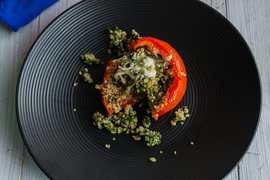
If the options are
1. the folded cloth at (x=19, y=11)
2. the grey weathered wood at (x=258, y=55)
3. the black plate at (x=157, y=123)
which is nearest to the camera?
the black plate at (x=157, y=123)

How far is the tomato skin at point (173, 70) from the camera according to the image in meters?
1.94

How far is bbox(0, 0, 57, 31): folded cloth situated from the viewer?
2180mm

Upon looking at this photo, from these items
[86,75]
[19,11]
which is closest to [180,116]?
[86,75]

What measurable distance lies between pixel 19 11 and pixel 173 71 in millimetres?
757

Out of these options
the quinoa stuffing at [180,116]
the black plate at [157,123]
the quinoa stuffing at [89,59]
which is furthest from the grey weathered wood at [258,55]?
the quinoa stuffing at [89,59]

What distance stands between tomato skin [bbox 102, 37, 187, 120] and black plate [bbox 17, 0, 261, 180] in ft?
0.18

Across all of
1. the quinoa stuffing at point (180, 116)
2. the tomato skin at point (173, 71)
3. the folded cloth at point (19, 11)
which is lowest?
the quinoa stuffing at point (180, 116)

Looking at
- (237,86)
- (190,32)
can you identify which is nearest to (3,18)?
(190,32)

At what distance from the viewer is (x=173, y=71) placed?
1.96 m

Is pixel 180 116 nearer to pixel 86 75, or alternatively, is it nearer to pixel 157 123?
pixel 157 123

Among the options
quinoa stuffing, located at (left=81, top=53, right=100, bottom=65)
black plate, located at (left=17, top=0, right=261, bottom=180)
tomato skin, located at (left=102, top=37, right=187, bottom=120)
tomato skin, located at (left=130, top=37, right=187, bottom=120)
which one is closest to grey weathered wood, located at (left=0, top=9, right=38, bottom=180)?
black plate, located at (left=17, top=0, right=261, bottom=180)

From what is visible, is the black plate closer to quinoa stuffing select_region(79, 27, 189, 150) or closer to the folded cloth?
quinoa stuffing select_region(79, 27, 189, 150)

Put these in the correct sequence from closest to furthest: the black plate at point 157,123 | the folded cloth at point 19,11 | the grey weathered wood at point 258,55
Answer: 1. the black plate at point 157,123
2. the grey weathered wood at point 258,55
3. the folded cloth at point 19,11

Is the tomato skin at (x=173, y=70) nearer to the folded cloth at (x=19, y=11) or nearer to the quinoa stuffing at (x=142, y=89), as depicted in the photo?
the quinoa stuffing at (x=142, y=89)
